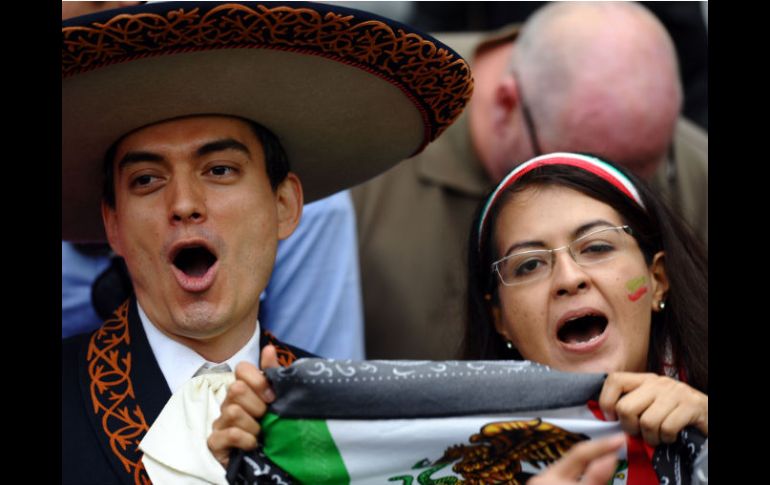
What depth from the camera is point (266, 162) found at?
3551mm

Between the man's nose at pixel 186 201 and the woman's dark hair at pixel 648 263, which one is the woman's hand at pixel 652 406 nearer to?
the woman's dark hair at pixel 648 263

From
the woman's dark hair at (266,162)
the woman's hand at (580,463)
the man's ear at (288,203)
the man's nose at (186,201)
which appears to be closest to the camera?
the woman's hand at (580,463)

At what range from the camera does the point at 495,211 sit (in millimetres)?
3656

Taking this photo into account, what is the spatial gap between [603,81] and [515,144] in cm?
44

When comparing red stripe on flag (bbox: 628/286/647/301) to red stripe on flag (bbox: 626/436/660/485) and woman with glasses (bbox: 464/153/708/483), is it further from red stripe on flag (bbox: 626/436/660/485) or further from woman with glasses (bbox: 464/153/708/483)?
red stripe on flag (bbox: 626/436/660/485)

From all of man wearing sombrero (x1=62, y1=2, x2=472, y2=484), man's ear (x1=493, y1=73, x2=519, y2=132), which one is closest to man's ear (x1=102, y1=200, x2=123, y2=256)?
man wearing sombrero (x1=62, y1=2, x2=472, y2=484)

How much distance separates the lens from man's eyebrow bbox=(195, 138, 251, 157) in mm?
3389

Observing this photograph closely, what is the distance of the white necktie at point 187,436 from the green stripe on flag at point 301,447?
0.43 feet

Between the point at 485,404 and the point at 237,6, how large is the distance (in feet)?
3.44

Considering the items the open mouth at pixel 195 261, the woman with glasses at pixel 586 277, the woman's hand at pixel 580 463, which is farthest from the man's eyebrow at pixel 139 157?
the woman's hand at pixel 580 463

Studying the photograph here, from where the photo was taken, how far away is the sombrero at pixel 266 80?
3.08 meters

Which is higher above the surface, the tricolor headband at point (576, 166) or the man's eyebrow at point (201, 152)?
the man's eyebrow at point (201, 152)

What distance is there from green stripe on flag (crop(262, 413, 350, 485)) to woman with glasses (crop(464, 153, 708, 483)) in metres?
0.74
